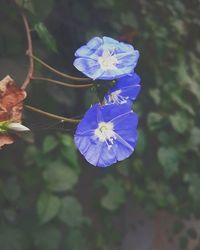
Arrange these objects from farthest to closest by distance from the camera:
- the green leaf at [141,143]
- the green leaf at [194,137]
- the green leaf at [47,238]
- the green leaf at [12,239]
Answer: the green leaf at [194,137]
the green leaf at [141,143]
the green leaf at [47,238]
the green leaf at [12,239]

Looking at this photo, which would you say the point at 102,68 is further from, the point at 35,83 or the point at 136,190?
the point at 136,190

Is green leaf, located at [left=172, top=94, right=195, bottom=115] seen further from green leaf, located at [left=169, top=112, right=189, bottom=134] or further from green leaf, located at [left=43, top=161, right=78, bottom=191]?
green leaf, located at [left=43, top=161, right=78, bottom=191]

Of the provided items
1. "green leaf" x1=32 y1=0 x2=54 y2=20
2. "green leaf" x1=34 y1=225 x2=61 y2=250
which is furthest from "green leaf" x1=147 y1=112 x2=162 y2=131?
"green leaf" x1=32 y1=0 x2=54 y2=20

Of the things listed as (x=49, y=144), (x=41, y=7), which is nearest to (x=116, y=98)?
(x=41, y=7)

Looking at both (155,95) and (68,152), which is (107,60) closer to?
(68,152)

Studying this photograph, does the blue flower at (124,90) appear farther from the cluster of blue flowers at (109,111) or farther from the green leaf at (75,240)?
the green leaf at (75,240)

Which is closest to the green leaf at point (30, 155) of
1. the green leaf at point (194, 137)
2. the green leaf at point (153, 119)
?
the green leaf at point (153, 119)

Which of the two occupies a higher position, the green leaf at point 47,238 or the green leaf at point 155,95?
the green leaf at point 155,95

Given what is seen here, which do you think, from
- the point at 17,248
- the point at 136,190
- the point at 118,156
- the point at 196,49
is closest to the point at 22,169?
the point at 17,248
